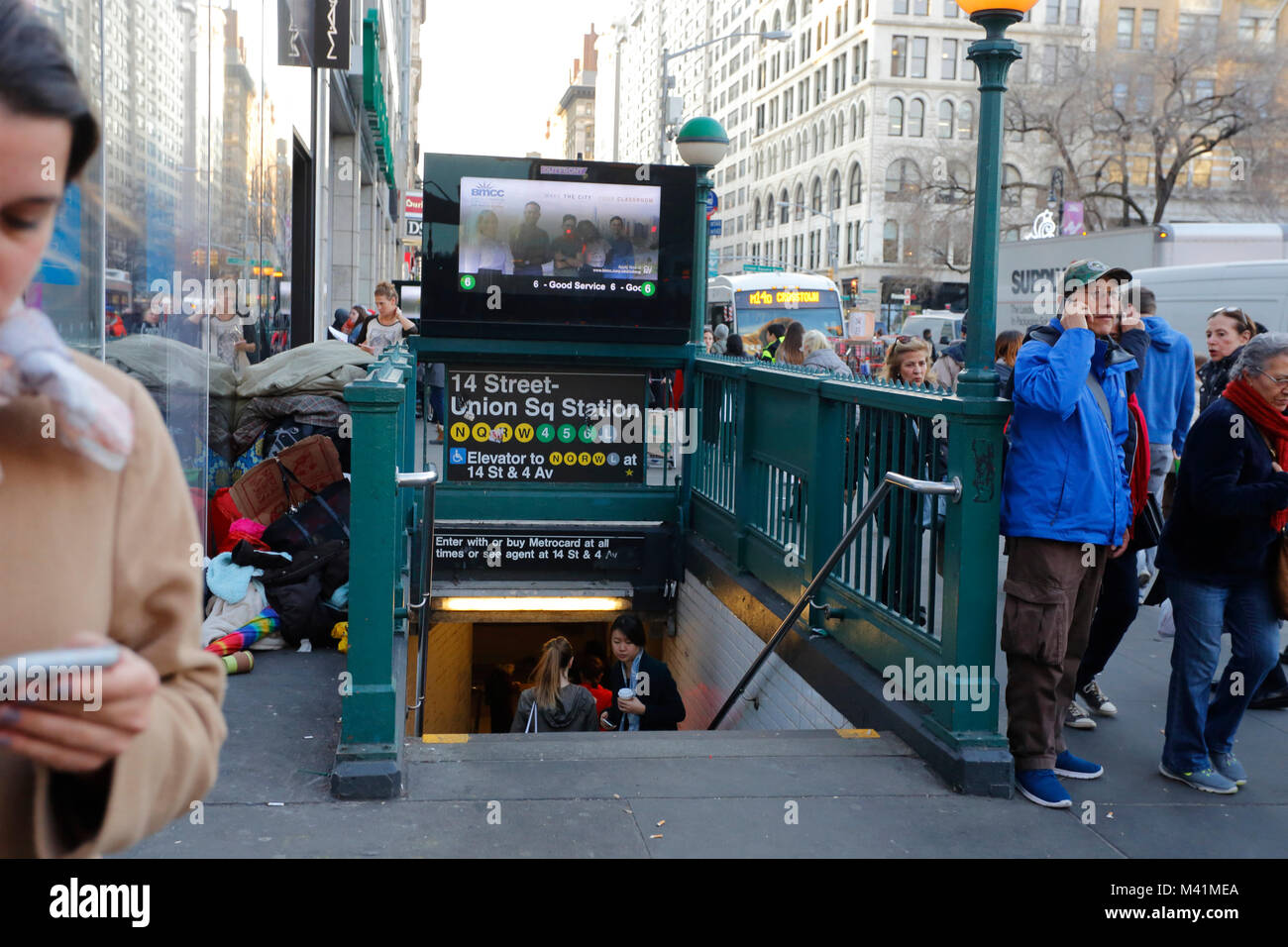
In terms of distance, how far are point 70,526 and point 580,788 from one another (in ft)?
12.3

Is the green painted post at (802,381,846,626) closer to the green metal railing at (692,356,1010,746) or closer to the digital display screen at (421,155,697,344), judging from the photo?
A: the green metal railing at (692,356,1010,746)

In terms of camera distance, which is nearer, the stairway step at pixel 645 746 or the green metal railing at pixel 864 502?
the green metal railing at pixel 864 502

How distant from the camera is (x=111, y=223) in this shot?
4.77 metres

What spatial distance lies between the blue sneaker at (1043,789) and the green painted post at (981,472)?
17 cm

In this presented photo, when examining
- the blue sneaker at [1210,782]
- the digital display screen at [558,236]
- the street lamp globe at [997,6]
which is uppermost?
the street lamp globe at [997,6]

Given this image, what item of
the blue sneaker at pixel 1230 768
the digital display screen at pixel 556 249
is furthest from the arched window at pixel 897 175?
the blue sneaker at pixel 1230 768

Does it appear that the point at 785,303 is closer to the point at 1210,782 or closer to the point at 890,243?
the point at 1210,782

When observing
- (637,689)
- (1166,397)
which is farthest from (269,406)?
(1166,397)

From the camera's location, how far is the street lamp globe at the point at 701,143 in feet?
30.4

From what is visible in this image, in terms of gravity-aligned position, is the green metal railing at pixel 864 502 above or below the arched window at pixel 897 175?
below

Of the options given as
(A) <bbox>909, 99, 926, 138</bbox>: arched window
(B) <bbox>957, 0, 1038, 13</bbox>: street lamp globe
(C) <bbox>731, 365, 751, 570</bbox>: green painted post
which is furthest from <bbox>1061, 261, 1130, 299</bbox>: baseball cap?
(A) <bbox>909, 99, 926, 138</bbox>: arched window

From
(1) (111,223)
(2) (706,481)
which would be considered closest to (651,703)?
(2) (706,481)

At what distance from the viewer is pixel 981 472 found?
504 cm

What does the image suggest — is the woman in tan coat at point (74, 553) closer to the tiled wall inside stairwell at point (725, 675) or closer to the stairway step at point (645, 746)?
the stairway step at point (645, 746)
